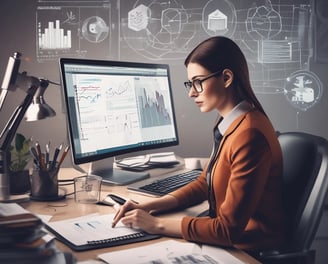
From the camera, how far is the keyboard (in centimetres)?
155

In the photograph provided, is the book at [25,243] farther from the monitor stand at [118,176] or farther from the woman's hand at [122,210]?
Result: the monitor stand at [118,176]

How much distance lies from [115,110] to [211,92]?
53 cm

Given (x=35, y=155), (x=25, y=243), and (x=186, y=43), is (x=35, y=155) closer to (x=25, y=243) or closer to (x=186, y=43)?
(x=25, y=243)

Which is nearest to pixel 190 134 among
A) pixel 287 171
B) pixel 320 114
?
pixel 320 114

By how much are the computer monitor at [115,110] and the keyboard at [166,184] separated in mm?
123

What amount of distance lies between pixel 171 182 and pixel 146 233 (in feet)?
1.63

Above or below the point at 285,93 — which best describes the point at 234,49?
above

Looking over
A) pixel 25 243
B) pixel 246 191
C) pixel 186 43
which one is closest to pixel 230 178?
pixel 246 191

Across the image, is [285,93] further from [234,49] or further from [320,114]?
[234,49]

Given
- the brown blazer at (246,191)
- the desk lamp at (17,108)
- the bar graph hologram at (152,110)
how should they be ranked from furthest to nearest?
the bar graph hologram at (152,110)
the desk lamp at (17,108)
the brown blazer at (246,191)

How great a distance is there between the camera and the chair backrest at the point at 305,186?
4.32 feet

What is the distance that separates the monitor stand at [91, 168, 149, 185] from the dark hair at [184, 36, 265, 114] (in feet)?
1.88

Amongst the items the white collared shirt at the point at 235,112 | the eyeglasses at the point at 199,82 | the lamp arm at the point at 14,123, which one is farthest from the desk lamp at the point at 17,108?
the white collared shirt at the point at 235,112

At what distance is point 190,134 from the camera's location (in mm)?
2326
